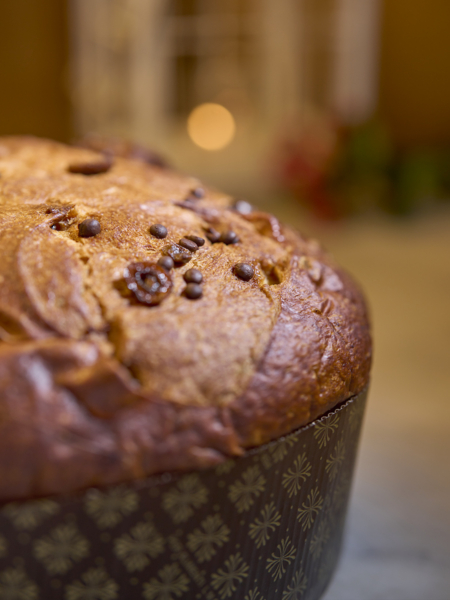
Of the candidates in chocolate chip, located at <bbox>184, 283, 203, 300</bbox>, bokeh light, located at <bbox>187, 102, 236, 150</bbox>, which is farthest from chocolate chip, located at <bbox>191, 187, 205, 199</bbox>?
bokeh light, located at <bbox>187, 102, 236, 150</bbox>

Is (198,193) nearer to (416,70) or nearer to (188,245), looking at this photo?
(188,245)

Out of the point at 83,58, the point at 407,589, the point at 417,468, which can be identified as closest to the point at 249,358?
the point at 407,589

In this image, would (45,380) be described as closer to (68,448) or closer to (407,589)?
(68,448)

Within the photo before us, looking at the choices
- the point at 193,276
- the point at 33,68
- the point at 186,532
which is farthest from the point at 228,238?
the point at 33,68

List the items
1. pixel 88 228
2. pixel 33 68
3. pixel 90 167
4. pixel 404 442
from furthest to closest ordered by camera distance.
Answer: pixel 33 68 → pixel 404 442 → pixel 90 167 → pixel 88 228

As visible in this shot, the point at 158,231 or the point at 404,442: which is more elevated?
the point at 158,231

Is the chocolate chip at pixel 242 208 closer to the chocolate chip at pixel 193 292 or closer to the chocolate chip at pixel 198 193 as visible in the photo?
the chocolate chip at pixel 198 193
